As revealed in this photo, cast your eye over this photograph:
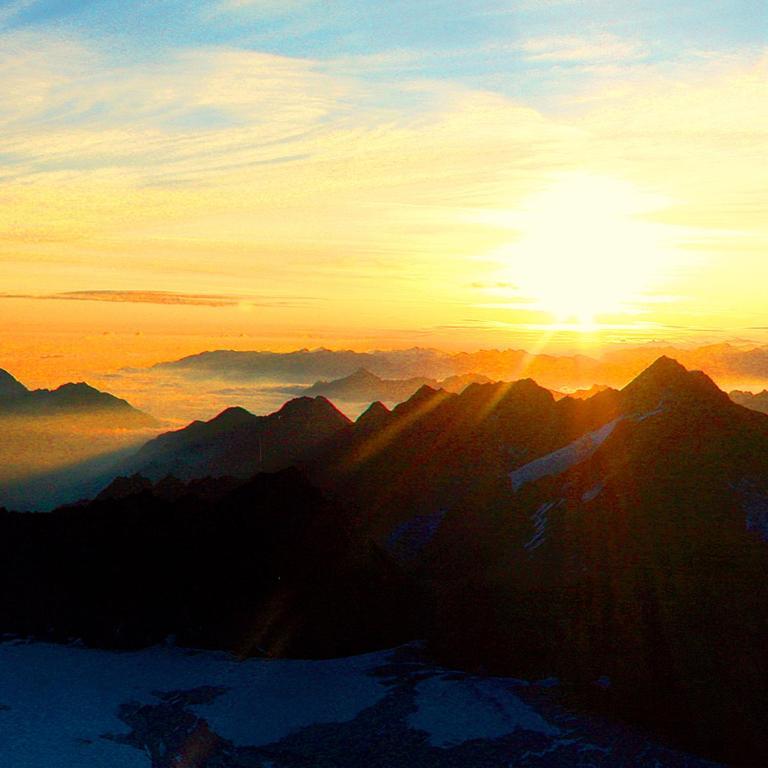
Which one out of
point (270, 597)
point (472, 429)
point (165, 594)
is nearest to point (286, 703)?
point (270, 597)

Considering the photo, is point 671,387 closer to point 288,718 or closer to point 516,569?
point 516,569

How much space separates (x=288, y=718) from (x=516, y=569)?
110 feet

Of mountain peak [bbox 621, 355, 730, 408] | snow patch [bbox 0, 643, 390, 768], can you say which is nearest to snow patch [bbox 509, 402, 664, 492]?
mountain peak [bbox 621, 355, 730, 408]

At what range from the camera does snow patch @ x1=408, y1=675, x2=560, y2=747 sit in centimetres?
8394

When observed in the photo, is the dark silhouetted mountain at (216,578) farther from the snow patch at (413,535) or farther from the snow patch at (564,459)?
the snow patch at (564,459)

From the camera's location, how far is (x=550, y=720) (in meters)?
86.9

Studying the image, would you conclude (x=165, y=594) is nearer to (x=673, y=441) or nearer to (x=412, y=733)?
(x=412, y=733)

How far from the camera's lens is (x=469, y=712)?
8844 centimetres

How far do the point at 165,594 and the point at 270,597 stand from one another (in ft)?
45.7

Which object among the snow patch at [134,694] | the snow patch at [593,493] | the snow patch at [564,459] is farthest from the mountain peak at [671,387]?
the snow patch at [134,694]

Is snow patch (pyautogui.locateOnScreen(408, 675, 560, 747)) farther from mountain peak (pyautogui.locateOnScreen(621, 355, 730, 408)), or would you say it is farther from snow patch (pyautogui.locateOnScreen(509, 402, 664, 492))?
mountain peak (pyautogui.locateOnScreen(621, 355, 730, 408))

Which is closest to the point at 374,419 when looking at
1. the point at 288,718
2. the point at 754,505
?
the point at 754,505

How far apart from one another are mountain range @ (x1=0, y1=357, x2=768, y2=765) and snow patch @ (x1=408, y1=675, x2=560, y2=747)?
Result: 5086 mm

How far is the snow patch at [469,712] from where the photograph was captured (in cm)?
8394
